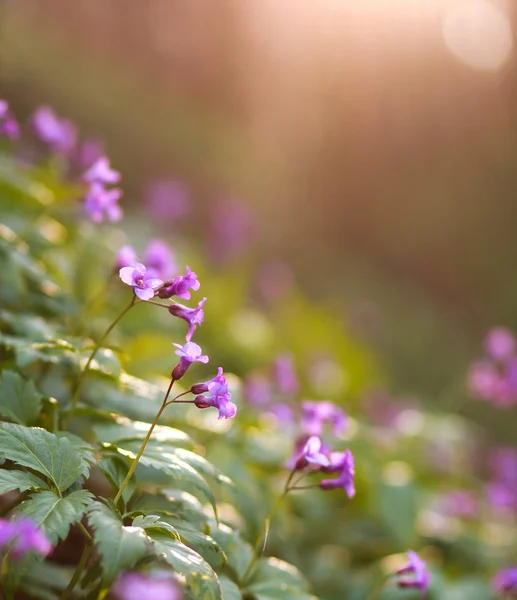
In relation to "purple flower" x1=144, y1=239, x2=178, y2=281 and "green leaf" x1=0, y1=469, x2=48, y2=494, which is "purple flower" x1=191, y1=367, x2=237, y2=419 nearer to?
"green leaf" x1=0, y1=469, x2=48, y2=494

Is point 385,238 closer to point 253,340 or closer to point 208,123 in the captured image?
point 208,123

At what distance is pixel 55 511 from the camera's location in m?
1.42

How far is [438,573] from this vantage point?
116 inches

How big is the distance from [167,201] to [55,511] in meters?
4.05

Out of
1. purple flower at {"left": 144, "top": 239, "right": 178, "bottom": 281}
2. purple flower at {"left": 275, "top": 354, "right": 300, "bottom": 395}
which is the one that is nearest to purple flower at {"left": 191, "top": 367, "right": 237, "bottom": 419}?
purple flower at {"left": 144, "top": 239, "right": 178, "bottom": 281}

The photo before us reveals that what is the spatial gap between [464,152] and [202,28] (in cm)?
659

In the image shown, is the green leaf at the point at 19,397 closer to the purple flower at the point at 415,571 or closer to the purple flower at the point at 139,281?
the purple flower at the point at 139,281

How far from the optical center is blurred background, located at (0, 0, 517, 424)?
1088cm

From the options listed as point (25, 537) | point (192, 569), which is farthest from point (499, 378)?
point (25, 537)

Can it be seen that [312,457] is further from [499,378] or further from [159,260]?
[499,378]

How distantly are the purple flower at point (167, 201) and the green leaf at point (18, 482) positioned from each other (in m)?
3.82

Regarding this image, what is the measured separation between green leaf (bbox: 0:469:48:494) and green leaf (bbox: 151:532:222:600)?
0.32 metres

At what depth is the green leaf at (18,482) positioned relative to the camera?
4.72 feet

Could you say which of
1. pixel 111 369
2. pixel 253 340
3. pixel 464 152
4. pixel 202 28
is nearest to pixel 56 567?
pixel 111 369
